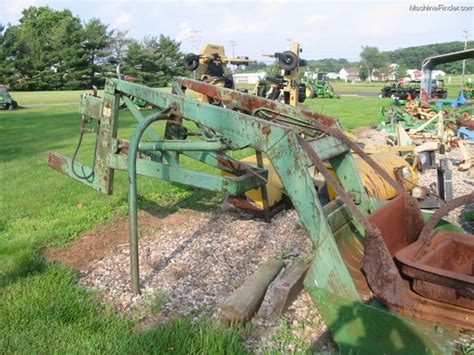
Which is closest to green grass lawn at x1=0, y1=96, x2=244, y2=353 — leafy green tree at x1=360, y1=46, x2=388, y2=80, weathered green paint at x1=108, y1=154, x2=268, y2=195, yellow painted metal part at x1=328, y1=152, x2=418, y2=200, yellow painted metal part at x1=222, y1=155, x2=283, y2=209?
yellow painted metal part at x1=222, y1=155, x2=283, y2=209

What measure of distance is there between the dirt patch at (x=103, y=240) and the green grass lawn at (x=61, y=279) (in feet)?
0.45

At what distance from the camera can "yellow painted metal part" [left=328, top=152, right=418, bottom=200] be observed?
16.0 ft

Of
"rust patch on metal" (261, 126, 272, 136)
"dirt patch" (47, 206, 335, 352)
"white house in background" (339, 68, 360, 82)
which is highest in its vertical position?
"white house in background" (339, 68, 360, 82)

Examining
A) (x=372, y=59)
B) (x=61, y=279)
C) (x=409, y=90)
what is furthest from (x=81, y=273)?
(x=372, y=59)

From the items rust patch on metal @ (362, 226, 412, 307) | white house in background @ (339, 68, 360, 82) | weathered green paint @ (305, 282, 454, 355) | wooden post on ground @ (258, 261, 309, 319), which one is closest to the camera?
weathered green paint @ (305, 282, 454, 355)

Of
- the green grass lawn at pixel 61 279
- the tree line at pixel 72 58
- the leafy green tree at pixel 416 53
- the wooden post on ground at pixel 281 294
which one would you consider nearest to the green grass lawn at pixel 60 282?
the green grass lawn at pixel 61 279

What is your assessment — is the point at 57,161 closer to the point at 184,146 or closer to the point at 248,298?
the point at 184,146

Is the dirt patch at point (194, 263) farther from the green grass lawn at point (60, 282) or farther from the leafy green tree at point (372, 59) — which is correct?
the leafy green tree at point (372, 59)

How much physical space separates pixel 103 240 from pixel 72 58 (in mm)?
48685

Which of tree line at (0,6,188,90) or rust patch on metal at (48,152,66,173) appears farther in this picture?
tree line at (0,6,188,90)

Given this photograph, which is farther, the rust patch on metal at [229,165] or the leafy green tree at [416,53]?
the leafy green tree at [416,53]

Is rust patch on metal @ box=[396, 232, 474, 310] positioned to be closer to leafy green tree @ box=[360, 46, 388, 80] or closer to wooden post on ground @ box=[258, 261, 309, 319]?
wooden post on ground @ box=[258, 261, 309, 319]

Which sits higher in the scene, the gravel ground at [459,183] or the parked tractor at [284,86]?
the parked tractor at [284,86]

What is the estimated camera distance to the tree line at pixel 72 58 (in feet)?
150
